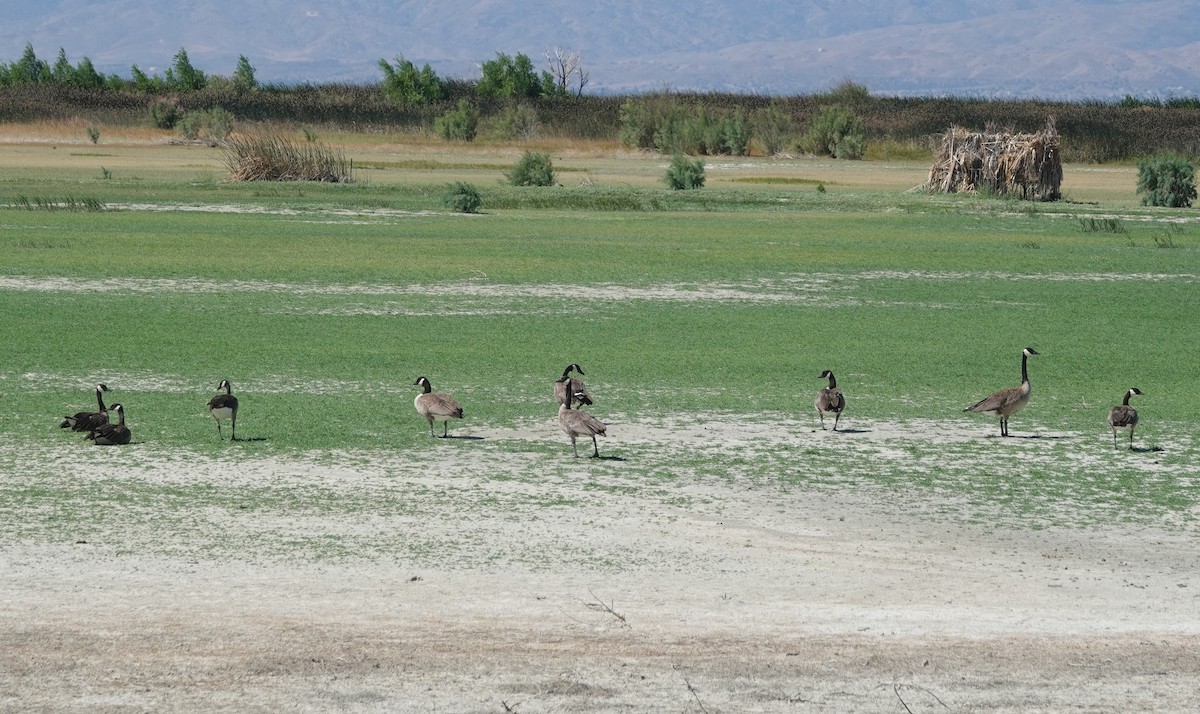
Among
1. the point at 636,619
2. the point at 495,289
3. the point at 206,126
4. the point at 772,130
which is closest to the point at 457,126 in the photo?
the point at 206,126

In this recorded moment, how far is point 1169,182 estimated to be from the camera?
48188 millimetres

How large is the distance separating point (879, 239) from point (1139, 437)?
876 inches

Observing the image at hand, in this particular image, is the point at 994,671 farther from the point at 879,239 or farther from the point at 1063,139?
the point at 1063,139

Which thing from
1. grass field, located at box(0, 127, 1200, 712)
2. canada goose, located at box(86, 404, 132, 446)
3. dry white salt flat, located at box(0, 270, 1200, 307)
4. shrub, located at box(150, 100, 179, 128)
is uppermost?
shrub, located at box(150, 100, 179, 128)

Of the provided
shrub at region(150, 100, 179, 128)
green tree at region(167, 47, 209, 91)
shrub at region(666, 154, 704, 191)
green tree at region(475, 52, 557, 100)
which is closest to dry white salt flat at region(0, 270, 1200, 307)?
shrub at region(666, 154, 704, 191)

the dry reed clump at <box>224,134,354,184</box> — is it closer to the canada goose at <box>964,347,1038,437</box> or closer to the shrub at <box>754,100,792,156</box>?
the shrub at <box>754,100,792,156</box>

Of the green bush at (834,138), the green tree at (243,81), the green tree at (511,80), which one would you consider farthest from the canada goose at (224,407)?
the green tree at (243,81)

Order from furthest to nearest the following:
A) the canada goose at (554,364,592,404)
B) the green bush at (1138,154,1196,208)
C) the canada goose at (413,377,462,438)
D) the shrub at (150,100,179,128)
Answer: the shrub at (150,100,179,128)
the green bush at (1138,154,1196,208)
the canada goose at (554,364,592,404)
the canada goose at (413,377,462,438)

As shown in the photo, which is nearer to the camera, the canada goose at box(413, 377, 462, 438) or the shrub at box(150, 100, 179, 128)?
the canada goose at box(413, 377, 462, 438)

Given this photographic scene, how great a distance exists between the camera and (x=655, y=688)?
7730 mm

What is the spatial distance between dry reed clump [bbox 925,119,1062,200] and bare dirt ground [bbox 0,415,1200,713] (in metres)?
41.2

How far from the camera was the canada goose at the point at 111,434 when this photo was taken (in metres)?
12.9

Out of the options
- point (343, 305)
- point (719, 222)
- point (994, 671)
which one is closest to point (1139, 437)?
point (994, 671)

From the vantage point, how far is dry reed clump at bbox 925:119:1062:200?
50438 mm
